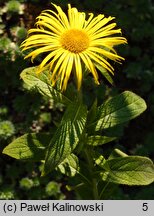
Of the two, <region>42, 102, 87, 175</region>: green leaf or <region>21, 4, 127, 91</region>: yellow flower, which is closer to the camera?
<region>21, 4, 127, 91</region>: yellow flower

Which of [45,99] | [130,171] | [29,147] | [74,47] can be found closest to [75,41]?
[74,47]

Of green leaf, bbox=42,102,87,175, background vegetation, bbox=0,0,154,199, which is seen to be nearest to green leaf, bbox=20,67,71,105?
green leaf, bbox=42,102,87,175

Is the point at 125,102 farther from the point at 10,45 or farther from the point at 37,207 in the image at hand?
the point at 10,45

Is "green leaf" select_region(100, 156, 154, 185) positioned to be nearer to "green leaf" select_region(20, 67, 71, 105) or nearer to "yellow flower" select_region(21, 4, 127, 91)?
"green leaf" select_region(20, 67, 71, 105)

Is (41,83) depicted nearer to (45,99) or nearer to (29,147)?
(29,147)

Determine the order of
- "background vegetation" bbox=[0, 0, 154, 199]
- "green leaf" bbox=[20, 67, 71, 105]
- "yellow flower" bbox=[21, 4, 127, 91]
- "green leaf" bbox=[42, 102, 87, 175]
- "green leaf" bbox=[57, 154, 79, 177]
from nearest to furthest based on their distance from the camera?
"yellow flower" bbox=[21, 4, 127, 91], "green leaf" bbox=[42, 102, 87, 175], "green leaf" bbox=[20, 67, 71, 105], "green leaf" bbox=[57, 154, 79, 177], "background vegetation" bbox=[0, 0, 154, 199]

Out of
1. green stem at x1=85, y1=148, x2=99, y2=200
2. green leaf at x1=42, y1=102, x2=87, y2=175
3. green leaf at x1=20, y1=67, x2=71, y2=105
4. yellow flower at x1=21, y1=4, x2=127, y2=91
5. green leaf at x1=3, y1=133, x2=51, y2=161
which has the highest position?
yellow flower at x1=21, y1=4, x2=127, y2=91
